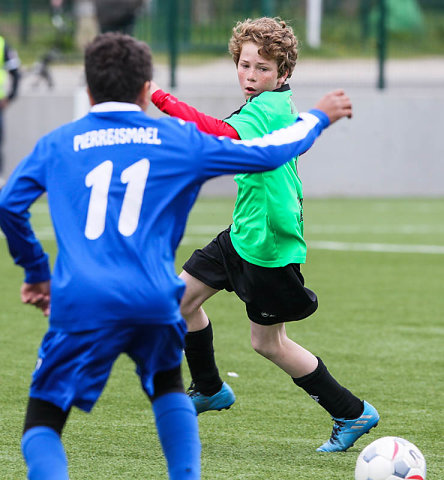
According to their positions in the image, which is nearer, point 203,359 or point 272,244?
point 272,244

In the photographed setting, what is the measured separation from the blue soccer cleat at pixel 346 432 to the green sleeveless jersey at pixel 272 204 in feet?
2.29

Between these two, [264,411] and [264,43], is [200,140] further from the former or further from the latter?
[264,411]

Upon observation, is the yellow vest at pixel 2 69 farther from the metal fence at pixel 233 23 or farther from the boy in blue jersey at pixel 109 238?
the boy in blue jersey at pixel 109 238

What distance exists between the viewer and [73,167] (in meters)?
3.17

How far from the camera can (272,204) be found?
14.3 feet

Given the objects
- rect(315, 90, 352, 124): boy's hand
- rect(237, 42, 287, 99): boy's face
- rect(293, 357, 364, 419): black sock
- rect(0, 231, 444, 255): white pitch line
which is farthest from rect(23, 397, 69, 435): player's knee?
rect(0, 231, 444, 255): white pitch line

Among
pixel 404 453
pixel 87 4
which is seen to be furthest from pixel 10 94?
pixel 404 453

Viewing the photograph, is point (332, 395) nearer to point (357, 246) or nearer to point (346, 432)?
point (346, 432)

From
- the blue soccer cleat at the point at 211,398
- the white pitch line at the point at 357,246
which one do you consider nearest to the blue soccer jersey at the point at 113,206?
the blue soccer cleat at the point at 211,398

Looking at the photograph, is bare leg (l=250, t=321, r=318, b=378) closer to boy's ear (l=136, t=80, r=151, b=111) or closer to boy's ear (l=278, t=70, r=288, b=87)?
boy's ear (l=278, t=70, r=288, b=87)

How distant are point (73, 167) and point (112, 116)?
0.19m

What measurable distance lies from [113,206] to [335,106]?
2.76 ft

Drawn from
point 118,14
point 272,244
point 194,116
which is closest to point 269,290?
point 272,244

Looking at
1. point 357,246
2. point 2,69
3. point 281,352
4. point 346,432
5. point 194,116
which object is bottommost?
point 357,246
